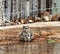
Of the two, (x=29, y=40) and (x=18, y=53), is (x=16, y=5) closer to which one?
(x=29, y=40)

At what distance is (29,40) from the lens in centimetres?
975

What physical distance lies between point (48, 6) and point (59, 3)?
1.04 metres

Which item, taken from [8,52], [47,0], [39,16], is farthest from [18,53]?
[47,0]

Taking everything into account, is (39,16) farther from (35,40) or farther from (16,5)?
(35,40)

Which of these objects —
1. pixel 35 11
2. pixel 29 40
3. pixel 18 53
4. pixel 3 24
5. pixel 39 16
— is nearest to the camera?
pixel 18 53

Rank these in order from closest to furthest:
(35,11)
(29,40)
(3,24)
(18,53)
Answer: (18,53), (29,40), (3,24), (35,11)

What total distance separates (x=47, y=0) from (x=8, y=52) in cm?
1486

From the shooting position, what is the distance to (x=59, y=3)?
2100cm

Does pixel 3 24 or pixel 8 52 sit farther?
pixel 3 24

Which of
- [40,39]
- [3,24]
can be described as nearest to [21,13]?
[3,24]

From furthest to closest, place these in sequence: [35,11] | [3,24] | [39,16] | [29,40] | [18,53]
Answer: [35,11]
[39,16]
[3,24]
[29,40]
[18,53]

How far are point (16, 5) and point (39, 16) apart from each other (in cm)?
231

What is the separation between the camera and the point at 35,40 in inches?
392

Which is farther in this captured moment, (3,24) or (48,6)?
(48,6)
